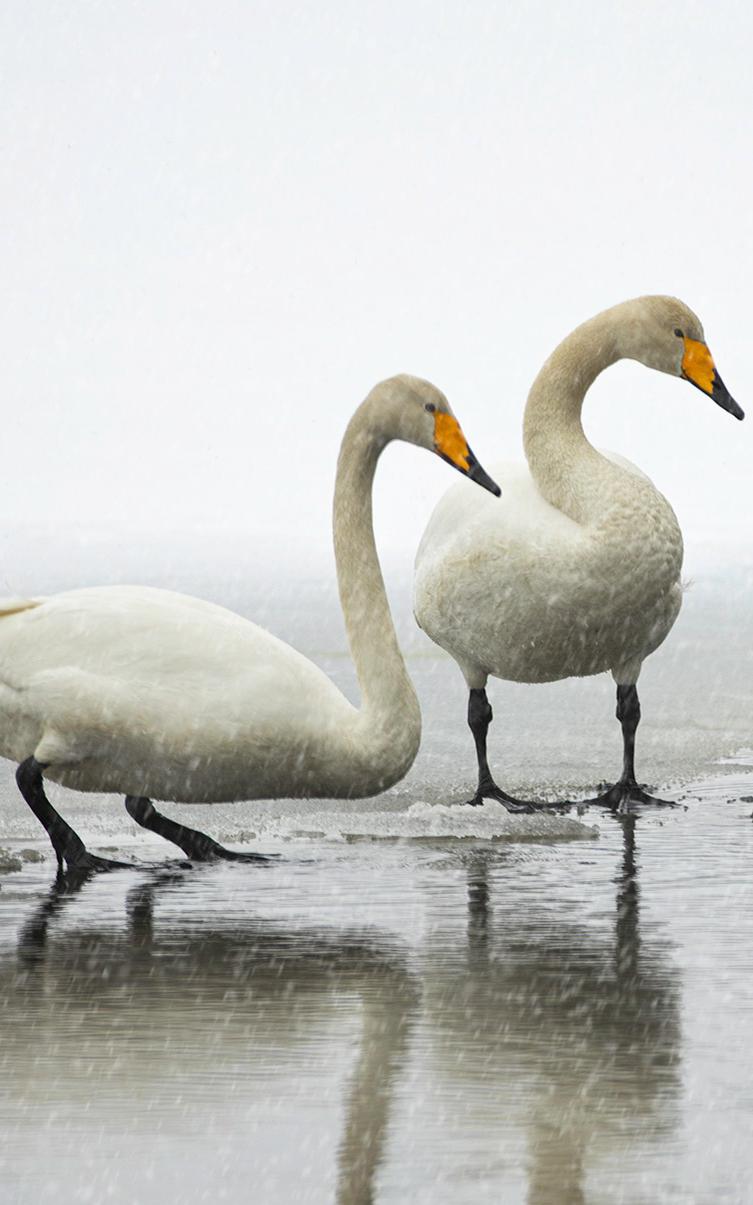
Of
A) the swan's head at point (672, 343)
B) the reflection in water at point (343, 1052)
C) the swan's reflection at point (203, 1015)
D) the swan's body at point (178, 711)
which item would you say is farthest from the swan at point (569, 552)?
the swan's reflection at point (203, 1015)

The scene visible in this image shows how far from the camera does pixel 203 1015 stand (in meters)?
3.97

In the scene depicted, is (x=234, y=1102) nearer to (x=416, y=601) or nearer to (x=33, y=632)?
(x=33, y=632)

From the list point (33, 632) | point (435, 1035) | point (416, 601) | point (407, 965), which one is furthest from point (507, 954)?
point (416, 601)

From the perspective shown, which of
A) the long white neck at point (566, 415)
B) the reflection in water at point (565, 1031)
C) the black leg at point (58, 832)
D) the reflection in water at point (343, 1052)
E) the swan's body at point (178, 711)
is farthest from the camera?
the long white neck at point (566, 415)

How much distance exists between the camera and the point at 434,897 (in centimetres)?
536

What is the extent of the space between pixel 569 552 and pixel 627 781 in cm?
107

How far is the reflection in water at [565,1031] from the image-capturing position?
3.07 m

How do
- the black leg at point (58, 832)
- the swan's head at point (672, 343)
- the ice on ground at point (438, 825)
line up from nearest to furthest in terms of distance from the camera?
the black leg at point (58, 832)
the ice on ground at point (438, 825)
the swan's head at point (672, 343)

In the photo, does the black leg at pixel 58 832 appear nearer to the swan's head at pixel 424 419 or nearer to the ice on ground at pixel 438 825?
the ice on ground at pixel 438 825

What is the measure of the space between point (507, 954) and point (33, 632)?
2.22 meters

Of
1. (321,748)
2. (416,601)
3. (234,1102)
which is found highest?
(416,601)

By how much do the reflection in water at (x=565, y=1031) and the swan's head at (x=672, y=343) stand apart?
3603mm

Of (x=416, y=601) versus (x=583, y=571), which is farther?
(x=416, y=601)

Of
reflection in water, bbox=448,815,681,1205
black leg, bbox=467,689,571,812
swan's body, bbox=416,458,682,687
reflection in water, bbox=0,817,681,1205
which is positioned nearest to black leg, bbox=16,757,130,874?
reflection in water, bbox=0,817,681,1205
